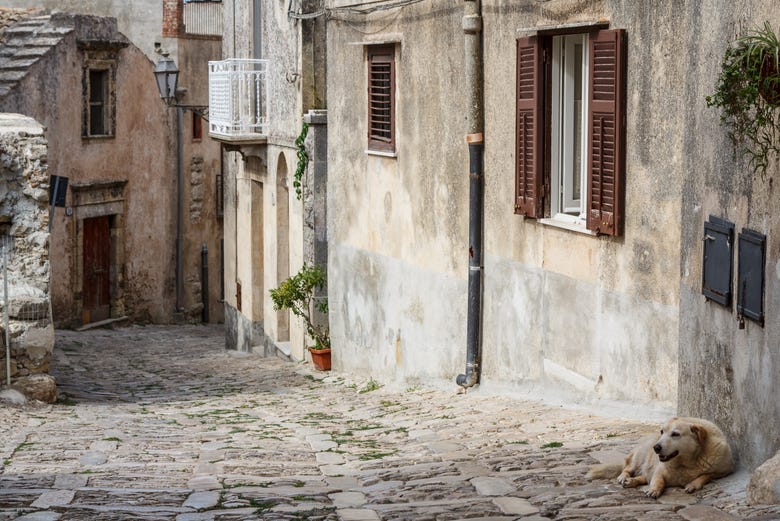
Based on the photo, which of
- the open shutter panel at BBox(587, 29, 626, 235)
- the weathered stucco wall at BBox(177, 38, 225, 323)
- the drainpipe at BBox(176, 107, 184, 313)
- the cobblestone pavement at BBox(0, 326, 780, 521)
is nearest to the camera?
the cobblestone pavement at BBox(0, 326, 780, 521)

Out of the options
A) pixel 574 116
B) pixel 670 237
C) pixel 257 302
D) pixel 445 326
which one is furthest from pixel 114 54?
pixel 670 237

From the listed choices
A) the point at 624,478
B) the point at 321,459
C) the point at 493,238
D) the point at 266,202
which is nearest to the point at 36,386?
the point at 321,459

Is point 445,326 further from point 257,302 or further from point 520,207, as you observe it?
point 257,302

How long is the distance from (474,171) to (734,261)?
14.8ft

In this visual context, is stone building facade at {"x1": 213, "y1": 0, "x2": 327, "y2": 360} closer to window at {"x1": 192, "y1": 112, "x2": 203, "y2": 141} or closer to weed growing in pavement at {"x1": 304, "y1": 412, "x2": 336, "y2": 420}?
weed growing in pavement at {"x1": 304, "y1": 412, "x2": 336, "y2": 420}

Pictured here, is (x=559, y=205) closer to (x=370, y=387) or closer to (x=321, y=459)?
(x=321, y=459)

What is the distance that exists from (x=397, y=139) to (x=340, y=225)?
A: 2175 mm

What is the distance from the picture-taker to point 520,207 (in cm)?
1048

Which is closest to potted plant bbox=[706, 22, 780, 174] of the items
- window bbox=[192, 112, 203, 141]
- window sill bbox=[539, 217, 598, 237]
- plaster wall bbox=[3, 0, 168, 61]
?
window sill bbox=[539, 217, 598, 237]

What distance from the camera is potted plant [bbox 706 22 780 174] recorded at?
611 cm

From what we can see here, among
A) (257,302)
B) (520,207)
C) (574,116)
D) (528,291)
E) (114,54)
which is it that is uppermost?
(114,54)

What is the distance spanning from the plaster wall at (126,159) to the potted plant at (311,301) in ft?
31.9

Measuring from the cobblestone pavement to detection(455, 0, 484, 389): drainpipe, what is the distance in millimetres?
512

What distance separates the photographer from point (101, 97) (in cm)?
2656
